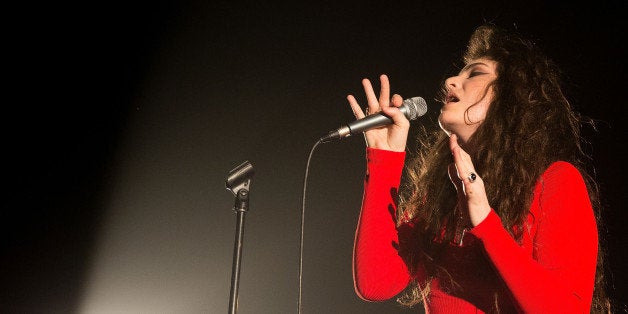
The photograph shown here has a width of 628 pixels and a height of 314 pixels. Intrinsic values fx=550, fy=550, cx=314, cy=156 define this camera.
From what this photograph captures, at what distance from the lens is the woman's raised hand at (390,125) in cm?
149

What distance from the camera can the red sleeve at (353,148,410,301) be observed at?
1563 mm

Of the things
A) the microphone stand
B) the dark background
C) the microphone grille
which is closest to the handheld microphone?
the microphone grille

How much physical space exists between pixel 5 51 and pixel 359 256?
2.61 m

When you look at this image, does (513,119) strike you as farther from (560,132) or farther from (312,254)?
(312,254)

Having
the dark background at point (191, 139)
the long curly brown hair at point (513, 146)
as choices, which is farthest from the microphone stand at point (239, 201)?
the dark background at point (191, 139)

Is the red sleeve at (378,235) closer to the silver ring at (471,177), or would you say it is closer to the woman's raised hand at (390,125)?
the woman's raised hand at (390,125)

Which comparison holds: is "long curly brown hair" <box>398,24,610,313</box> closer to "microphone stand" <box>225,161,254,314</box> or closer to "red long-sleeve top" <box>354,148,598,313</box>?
"red long-sleeve top" <box>354,148,598,313</box>

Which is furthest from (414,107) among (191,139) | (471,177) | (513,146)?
(191,139)

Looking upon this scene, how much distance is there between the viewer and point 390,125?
1550 mm

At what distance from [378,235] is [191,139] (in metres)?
1.80

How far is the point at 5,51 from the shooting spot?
3135mm

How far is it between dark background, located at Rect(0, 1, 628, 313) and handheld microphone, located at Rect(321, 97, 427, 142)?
1.32m

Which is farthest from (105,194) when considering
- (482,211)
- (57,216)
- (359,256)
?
(482,211)

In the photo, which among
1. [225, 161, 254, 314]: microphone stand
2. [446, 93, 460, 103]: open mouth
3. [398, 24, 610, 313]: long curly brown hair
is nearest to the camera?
[225, 161, 254, 314]: microphone stand
